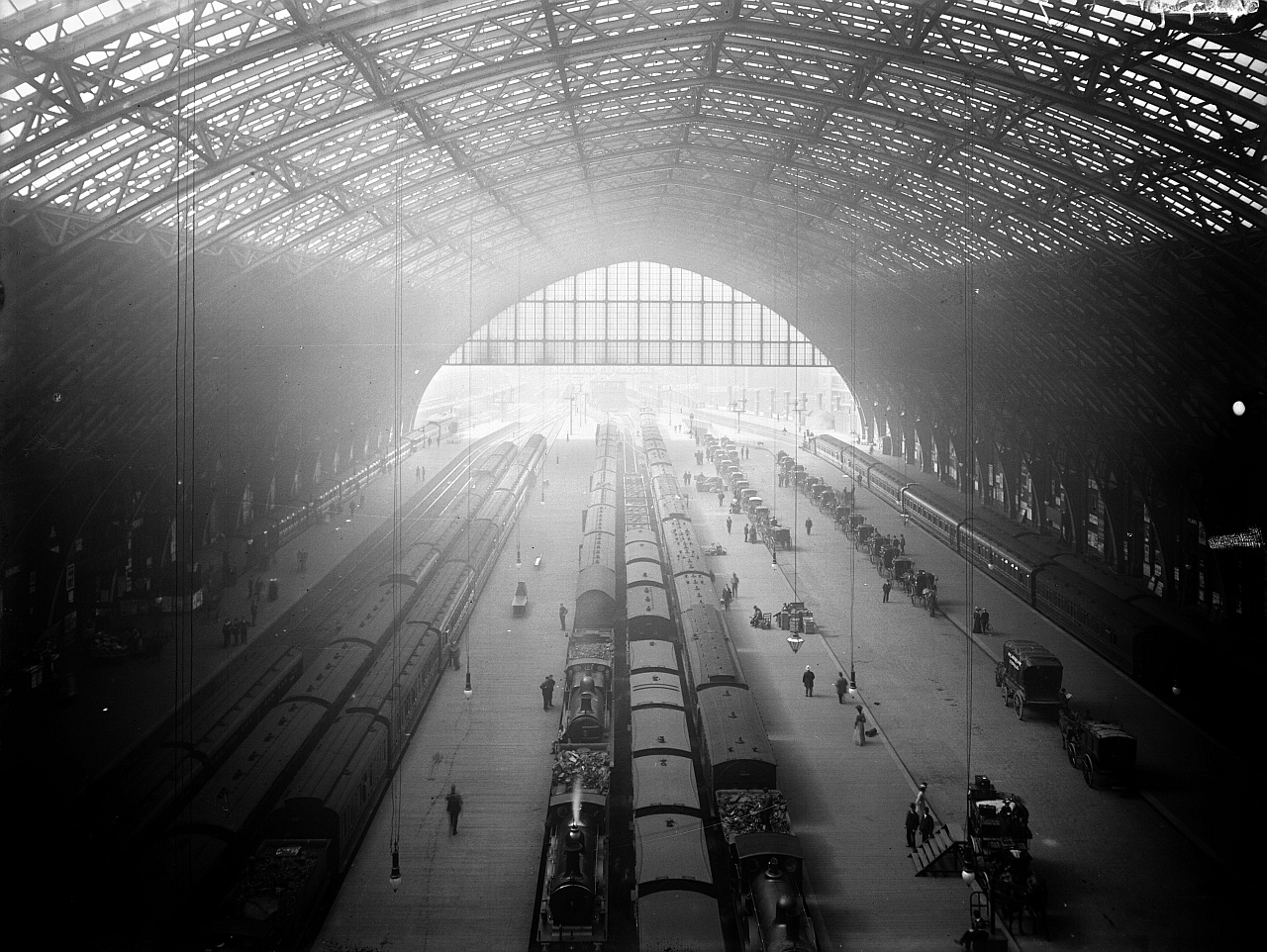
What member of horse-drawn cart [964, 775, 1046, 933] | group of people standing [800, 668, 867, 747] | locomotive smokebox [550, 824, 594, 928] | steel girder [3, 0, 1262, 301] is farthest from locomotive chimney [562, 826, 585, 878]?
steel girder [3, 0, 1262, 301]

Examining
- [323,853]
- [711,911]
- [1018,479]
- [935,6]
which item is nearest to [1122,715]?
[711,911]

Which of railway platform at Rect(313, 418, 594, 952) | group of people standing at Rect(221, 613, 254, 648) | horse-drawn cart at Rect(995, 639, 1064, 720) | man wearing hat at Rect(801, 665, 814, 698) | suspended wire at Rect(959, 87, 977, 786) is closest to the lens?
railway platform at Rect(313, 418, 594, 952)

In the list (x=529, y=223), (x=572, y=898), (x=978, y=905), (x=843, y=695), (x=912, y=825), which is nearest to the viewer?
(x=572, y=898)

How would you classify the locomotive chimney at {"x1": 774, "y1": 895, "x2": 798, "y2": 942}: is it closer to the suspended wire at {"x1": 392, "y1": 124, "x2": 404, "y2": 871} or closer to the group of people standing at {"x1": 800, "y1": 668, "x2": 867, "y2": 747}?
the suspended wire at {"x1": 392, "y1": 124, "x2": 404, "y2": 871}

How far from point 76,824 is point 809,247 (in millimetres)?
36919

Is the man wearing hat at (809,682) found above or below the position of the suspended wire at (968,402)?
below

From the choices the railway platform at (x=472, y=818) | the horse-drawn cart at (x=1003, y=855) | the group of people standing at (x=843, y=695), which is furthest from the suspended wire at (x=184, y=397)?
the group of people standing at (x=843, y=695)

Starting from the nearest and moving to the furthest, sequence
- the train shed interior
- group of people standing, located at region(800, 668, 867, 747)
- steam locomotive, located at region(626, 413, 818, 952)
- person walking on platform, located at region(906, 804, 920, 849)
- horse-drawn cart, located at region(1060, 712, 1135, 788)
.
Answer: steam locomotive, located at region(626, 413, 818, 952), person walking on platform, located at region(906, 804, 920, 849), the train shed interior, horse-drawn cart, located at region(1060, 712, 1135, 788), group of people standing, located at region(800, 668, 867, 747)

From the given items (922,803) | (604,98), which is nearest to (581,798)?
(922,803)

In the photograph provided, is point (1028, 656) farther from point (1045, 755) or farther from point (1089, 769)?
point (1089, 769)

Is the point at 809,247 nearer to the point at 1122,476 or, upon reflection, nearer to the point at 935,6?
the point at 1122,476

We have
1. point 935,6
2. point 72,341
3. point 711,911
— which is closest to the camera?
point 711,911

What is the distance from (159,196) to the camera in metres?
19.5

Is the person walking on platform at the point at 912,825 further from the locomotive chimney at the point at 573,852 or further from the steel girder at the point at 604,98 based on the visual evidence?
the steel girder at the point at 604,98
